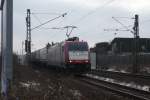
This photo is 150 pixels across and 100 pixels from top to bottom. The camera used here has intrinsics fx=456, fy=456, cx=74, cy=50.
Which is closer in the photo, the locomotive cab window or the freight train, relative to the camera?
the freight train

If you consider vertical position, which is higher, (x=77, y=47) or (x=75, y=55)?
(x=77, y=47)

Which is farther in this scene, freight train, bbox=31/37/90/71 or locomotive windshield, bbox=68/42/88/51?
locomotive windshield, bbox=68/42/88/51

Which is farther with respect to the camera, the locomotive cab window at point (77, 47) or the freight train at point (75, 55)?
the locomotive cab window at point (77, 47)

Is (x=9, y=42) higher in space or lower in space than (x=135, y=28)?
lower

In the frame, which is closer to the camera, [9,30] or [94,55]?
[9,30]

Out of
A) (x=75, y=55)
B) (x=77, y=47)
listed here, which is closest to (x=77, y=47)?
(x=77, y=47)

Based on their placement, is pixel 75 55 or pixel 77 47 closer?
pixel 75 55

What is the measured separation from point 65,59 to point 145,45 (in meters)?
61.6

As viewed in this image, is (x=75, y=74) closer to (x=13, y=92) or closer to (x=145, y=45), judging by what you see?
(x=13, y=92)

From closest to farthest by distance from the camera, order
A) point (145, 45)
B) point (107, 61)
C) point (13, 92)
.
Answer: point (13, 92)
point (107, 61)
point (145, 45)

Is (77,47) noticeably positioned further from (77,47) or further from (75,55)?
(75,55)

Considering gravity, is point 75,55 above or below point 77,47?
below

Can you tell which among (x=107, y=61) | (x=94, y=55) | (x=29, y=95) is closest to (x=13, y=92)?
(x=29, y=95)

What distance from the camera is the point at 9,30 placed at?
7.98 meters
